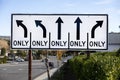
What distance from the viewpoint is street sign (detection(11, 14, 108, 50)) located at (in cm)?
648

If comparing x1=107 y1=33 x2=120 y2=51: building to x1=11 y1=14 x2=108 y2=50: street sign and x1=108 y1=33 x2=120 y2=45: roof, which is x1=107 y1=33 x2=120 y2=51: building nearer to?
x1=108 y1=33 x2=120 y2=45: roof

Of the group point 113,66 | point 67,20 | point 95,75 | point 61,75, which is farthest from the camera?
point 61,75

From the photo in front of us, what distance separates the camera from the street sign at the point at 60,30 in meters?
6.48

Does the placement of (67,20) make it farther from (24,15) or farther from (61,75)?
(61,75)

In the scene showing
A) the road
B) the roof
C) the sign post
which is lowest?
the road

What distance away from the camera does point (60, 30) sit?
6.45 m

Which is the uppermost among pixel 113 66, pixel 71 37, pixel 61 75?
pixel 71 37

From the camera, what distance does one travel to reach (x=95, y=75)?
8.52 meters

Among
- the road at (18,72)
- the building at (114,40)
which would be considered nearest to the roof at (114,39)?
the building at (114,40)

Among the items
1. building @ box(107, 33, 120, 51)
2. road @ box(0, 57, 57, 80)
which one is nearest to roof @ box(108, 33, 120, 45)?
building @ box(107, 33, 120, 51)

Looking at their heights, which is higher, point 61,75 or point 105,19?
point 105,19

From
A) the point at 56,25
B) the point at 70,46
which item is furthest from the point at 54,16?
the point at 70,46

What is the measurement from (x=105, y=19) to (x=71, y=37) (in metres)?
0.64

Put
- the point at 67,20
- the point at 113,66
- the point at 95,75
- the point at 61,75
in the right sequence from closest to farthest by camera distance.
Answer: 1. the point at 67,20
2. the point at 113,66
3. the point at 95,75
4. the point at 61,75
